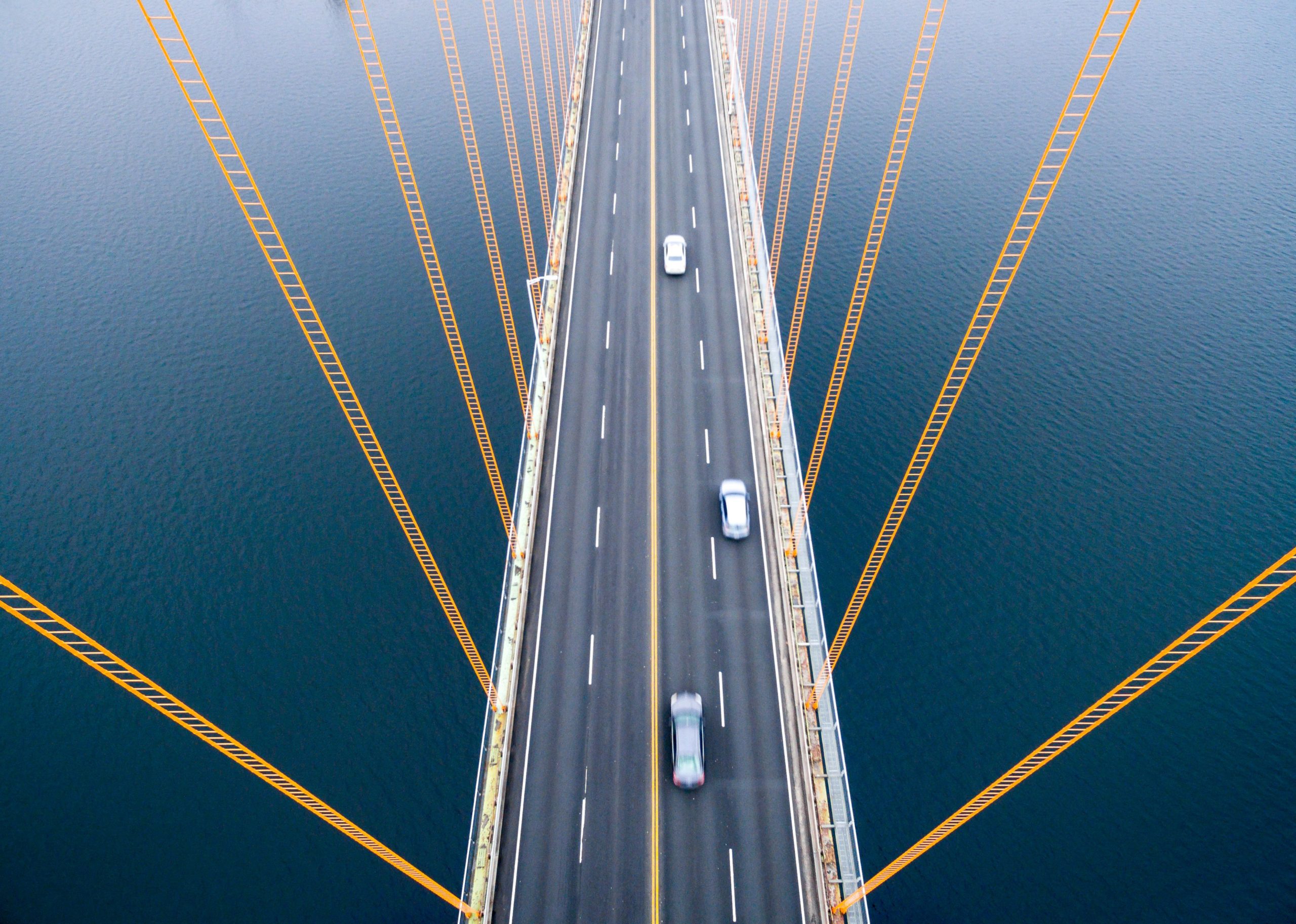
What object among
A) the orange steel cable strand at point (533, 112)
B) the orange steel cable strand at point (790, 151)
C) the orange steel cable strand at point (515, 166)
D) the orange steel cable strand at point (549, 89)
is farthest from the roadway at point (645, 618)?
the orange steel cable strand at point (549, 89)

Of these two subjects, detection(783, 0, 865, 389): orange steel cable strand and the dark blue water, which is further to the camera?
detection(783, 0, 865, 389): orange steel cable strand

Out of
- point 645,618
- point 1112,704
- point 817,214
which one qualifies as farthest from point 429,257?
point 1112,704

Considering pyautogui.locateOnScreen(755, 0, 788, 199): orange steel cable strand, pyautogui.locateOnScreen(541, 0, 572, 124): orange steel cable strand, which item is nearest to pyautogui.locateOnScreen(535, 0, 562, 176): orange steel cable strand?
pyautogui.locateOnScreen(541, 0, 572, 124): orange steel cable strand

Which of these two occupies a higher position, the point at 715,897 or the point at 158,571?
the point at 158,571

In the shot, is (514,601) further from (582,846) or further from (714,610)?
(582,846)

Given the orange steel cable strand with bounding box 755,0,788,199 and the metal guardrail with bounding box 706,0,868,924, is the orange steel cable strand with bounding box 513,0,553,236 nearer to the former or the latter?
the metal guardrail with bounding box 706,0,868,924

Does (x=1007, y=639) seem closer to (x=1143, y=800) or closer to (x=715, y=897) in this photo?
(x=1143, y=800)

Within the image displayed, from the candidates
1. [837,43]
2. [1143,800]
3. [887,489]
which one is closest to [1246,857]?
[1143,800]
